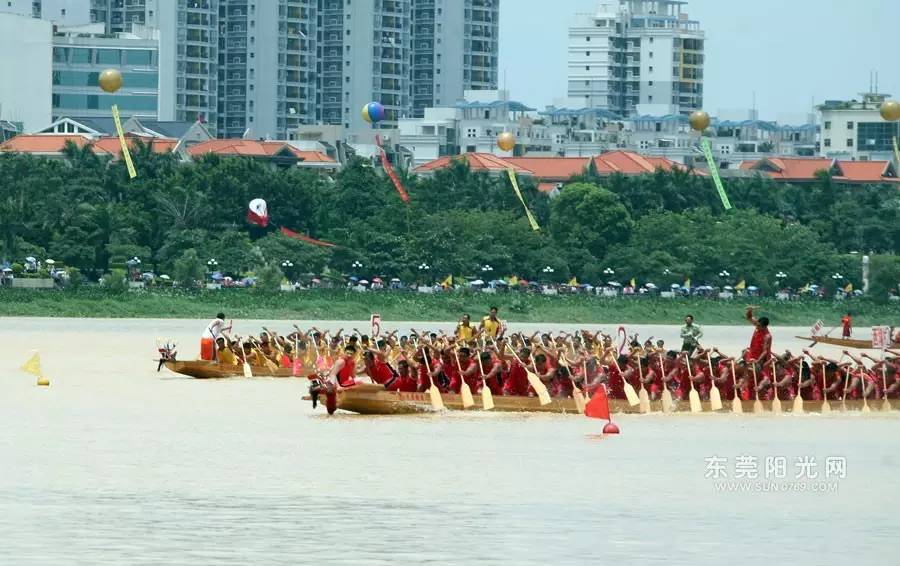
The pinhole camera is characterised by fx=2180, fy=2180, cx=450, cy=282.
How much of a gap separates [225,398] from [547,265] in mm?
62251

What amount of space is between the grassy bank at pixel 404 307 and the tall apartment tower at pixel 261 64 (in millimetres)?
81515

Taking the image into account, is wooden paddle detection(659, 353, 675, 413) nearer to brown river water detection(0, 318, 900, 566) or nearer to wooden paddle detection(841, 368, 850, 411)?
brown river water detection(0, 318, 900, 566)

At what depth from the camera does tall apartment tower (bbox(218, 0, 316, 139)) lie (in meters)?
177

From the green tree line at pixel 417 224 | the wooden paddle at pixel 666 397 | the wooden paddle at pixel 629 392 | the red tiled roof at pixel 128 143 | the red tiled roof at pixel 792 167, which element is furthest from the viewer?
the red tiled roof at pixel 792 167

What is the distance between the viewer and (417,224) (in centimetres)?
10469

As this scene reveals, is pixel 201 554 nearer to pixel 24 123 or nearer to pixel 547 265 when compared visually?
pixel 547 265

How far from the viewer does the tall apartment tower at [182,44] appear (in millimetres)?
166375

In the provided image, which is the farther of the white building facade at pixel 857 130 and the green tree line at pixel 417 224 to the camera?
the white building facade at pixel 857 130

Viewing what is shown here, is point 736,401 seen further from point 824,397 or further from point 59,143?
point 59,143

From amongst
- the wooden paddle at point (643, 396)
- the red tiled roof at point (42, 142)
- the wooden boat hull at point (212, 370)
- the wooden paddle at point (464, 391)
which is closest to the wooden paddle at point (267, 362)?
the wooden boat hull at point (212, 370)

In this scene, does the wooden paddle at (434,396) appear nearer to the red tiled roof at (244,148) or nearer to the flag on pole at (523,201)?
the flag on pole at (523,201)

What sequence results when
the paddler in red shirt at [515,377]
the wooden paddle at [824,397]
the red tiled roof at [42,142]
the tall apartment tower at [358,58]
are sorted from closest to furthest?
the paddler in red shirt at [515,377] < the wooden paddle at [824,397] < the red tiled roof at [42,142] < the tall apartment tower at [358,58]

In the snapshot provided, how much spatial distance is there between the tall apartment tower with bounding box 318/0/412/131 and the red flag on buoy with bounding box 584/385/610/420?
146283mm

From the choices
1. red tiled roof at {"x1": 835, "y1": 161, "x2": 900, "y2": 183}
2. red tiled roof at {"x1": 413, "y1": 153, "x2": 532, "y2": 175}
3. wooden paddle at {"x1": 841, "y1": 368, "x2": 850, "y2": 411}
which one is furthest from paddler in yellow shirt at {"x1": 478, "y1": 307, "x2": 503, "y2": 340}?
red tiled roof at {"x1": 835, "y1": 161, "x2": 900, "y2": 183}
